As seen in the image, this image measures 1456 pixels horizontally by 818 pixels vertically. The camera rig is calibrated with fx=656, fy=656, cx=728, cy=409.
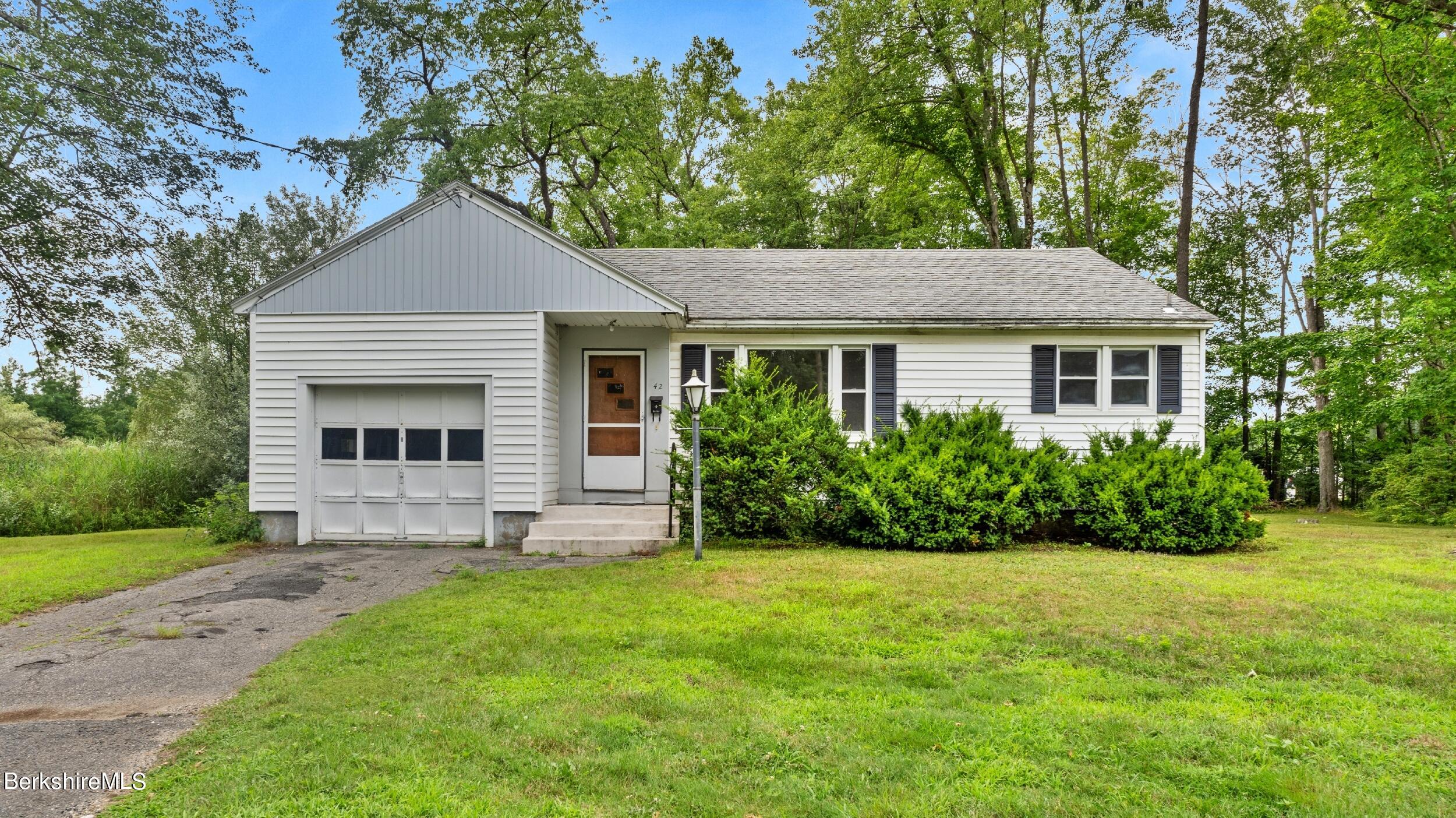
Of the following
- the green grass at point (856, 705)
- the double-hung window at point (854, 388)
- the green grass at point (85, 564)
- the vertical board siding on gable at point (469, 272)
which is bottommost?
the green grass at point (85, 564)

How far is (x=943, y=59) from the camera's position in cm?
1934

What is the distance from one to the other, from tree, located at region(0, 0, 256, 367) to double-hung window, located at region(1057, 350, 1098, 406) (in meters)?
12.3

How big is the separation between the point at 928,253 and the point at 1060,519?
6197 millimetres

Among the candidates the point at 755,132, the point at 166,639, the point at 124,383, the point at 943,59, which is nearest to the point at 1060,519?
the point at 166,639

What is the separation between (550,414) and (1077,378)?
8.44 meters

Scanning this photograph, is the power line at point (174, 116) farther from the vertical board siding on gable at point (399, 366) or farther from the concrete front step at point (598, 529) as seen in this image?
the concrete front step at point (598, 529)

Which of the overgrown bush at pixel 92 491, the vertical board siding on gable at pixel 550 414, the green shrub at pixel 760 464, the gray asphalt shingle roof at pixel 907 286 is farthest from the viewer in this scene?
the overgrown bush at pixel 92 491

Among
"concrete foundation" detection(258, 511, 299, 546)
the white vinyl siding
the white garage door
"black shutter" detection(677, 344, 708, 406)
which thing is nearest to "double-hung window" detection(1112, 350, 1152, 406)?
the white vinyl siding

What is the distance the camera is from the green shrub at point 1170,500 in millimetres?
8578

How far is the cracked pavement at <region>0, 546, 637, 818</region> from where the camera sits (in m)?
3.13

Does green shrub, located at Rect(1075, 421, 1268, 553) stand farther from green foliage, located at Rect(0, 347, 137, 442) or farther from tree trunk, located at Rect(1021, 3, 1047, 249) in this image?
green foliage, located at Rect(0, 347, 137, 442)

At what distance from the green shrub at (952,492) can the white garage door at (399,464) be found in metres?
5.36

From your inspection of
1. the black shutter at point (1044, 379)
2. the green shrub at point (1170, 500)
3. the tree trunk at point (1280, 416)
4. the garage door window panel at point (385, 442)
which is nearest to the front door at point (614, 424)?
the garage door window panel at point (385, 442)

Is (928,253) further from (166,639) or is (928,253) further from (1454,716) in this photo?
(166,639)
